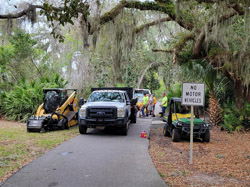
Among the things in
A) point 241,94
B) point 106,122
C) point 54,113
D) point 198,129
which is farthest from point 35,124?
point 241,94

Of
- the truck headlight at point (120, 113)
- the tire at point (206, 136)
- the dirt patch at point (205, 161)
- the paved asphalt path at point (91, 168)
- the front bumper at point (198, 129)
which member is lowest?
the dirt patch at point (205, 161)

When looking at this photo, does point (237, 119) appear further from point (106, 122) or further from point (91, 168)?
point (91, 168)

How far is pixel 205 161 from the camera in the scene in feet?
24.7

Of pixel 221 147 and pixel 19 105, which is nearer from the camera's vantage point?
pixel 221 147

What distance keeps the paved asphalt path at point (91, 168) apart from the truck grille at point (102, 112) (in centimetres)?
220

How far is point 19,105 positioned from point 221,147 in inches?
494

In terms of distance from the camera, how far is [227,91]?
16.1 m

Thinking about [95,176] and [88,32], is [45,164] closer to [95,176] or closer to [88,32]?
[95,176]

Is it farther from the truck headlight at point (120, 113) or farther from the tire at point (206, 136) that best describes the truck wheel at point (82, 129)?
the tire at point (206, 136)

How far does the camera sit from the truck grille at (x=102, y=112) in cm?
1145

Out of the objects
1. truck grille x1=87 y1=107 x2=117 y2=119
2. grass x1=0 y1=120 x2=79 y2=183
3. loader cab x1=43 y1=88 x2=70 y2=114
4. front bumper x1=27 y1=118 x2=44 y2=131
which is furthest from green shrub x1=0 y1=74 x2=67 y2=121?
truck grille x1=87 y1=107 x2=117 y2=119

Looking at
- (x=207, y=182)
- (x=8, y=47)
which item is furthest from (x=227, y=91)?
(x=8, y=47)

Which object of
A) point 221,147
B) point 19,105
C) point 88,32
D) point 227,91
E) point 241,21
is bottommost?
point 221,147

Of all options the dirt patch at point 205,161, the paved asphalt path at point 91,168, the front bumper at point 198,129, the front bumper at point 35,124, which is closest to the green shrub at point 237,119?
the dirt patch at point 205,161
